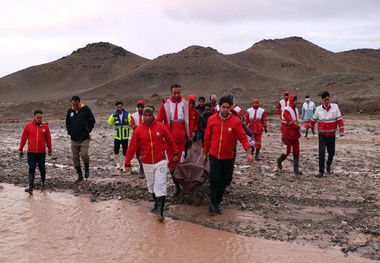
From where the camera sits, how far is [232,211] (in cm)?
659

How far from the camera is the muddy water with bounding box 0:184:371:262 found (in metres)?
5.08

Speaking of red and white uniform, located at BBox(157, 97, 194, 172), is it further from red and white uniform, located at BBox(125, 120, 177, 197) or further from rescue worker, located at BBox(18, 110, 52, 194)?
rescue worker, located at BBox(18, 110, 52, 194)

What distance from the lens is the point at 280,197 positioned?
23.5 feet

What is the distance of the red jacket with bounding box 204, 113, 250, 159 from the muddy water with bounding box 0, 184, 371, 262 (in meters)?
1.27

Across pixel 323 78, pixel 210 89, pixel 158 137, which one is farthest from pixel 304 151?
pixel 210 89

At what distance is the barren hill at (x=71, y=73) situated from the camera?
94875mm

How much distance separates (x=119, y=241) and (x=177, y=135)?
2.49 metres

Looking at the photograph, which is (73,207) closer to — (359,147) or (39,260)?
(39,260)

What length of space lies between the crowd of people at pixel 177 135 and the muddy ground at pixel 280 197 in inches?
14.5

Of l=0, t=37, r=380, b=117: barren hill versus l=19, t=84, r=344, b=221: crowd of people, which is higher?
l=0, t=37, r=380, b=117: barren hill

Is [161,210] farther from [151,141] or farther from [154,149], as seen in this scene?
[151,141]

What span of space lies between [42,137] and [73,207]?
2.01m

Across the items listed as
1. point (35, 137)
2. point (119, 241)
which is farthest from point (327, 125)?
point (35, 137)

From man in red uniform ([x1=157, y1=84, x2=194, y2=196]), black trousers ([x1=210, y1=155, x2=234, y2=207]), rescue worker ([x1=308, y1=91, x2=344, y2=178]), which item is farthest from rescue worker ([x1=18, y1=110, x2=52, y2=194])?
rescue worker ([x1=308, y1=91, x2=344, y2=178])
